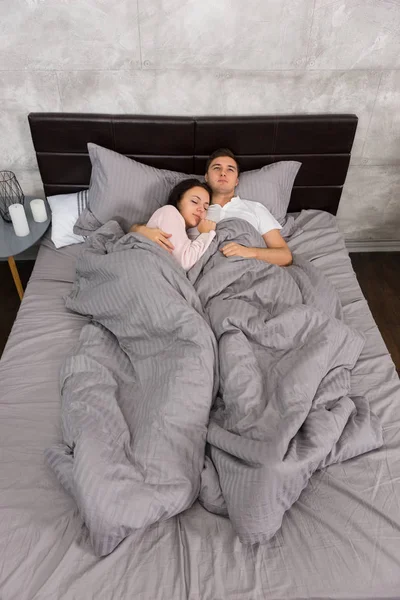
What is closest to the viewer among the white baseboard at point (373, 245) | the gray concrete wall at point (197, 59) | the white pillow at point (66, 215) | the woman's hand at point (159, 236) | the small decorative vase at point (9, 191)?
the woman's hand at point (159, 236)

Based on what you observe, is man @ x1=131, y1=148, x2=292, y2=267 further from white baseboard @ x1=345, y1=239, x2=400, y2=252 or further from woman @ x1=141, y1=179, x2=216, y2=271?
white baseboard @ x1=345, y1=239, x2=400, y2=252

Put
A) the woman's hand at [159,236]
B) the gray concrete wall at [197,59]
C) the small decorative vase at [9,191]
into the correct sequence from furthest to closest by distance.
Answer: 1. the small decorative vase at [9,191]
2. the gray concrete wall at [197,59]
3. the woman's hand at [159,236]

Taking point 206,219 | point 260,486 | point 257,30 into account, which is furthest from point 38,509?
point 257,30

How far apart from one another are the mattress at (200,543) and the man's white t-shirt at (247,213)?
939mm

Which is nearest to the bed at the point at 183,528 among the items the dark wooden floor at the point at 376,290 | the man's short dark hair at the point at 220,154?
the dark wooden floor at the point at 376,290

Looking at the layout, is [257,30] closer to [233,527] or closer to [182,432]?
[182,432]

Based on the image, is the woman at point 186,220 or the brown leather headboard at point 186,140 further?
the brown leather headboard at point 186,140

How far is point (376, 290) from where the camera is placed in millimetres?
2693

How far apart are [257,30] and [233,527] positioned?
6.41ft

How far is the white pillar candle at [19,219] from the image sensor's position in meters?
2.15

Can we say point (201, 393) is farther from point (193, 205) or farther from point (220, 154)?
point (220, 154)

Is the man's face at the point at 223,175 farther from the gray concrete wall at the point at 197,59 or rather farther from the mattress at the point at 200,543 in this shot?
the mattress at the point at 200,543

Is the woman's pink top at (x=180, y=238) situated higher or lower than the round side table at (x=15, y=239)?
higher

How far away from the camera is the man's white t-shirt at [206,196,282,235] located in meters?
2.16
